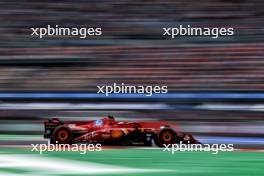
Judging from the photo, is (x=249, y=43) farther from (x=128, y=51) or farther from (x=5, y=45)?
(x=5, y=45)

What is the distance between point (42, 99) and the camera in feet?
20.8

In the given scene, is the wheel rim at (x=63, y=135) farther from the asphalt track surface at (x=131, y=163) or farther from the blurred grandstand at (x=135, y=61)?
the blurred grandstand at (x=135, y=61)

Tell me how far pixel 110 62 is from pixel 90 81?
Answer: 382 mm

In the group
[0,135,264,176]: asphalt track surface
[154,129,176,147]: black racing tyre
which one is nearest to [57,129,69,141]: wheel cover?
[0,135,264,176]: asphalt track surface

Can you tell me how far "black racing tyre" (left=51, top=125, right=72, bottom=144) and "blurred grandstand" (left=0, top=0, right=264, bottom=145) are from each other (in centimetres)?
104

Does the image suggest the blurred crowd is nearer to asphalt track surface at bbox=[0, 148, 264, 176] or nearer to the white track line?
asphalt track surface at bbox=[0, 148, 264, 176]

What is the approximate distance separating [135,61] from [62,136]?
269cm

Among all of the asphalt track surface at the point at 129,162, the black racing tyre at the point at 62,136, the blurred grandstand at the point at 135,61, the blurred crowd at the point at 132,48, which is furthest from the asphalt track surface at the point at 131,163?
the blurred crowd at the point at 132,48

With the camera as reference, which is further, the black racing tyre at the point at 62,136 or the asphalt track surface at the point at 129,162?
the black racing tyre at the point at 62,136

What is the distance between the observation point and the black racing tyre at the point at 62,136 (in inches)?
178

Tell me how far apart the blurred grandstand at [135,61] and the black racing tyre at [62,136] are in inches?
40.8

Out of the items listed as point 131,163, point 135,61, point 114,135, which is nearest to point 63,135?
point 114,135

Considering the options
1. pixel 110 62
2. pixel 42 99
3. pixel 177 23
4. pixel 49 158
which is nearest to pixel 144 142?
pixel 49 158

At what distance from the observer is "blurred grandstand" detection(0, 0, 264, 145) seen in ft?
19.7
